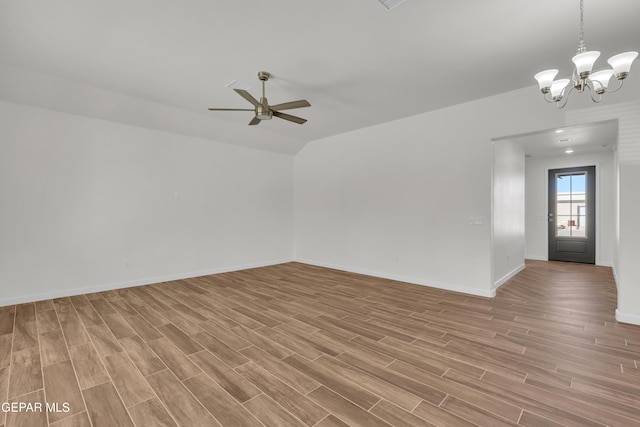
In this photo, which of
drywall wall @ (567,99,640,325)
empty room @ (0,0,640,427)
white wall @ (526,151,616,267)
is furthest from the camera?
white wall @ (526,151,616,267)

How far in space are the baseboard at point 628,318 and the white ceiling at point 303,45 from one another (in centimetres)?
289

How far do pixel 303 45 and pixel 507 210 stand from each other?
4732 mm

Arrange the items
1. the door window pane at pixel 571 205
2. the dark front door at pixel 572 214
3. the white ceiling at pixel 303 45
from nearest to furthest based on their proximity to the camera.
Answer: the white ceiling at pixel 303 45 → the dark front door at pixel 572 214 → the door window pane at pixel 571 205

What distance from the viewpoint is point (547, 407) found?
177 cm

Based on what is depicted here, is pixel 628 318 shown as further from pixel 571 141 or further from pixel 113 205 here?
pixel 113 205

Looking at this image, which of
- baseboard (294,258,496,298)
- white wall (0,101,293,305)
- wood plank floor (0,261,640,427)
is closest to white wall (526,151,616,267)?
wood plank floor (0,261,640,427)

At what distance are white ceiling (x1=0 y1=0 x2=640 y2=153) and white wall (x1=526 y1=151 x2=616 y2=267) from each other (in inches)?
185

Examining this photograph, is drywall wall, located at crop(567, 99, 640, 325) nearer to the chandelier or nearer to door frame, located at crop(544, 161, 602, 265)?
the chandelier

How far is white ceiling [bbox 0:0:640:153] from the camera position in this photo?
2295 mm

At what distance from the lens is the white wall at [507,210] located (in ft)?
14.9

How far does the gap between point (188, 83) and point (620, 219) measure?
5.61 m

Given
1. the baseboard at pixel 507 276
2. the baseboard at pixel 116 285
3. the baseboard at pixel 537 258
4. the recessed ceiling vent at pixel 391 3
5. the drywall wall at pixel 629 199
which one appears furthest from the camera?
the baseboard at pixel 537 258

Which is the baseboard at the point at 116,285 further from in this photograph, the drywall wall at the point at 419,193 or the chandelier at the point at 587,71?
the chandelier at the point at 587,71

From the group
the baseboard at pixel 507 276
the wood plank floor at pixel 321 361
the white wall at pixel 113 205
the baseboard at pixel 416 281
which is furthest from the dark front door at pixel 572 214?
the white wall at pixel 113 205
